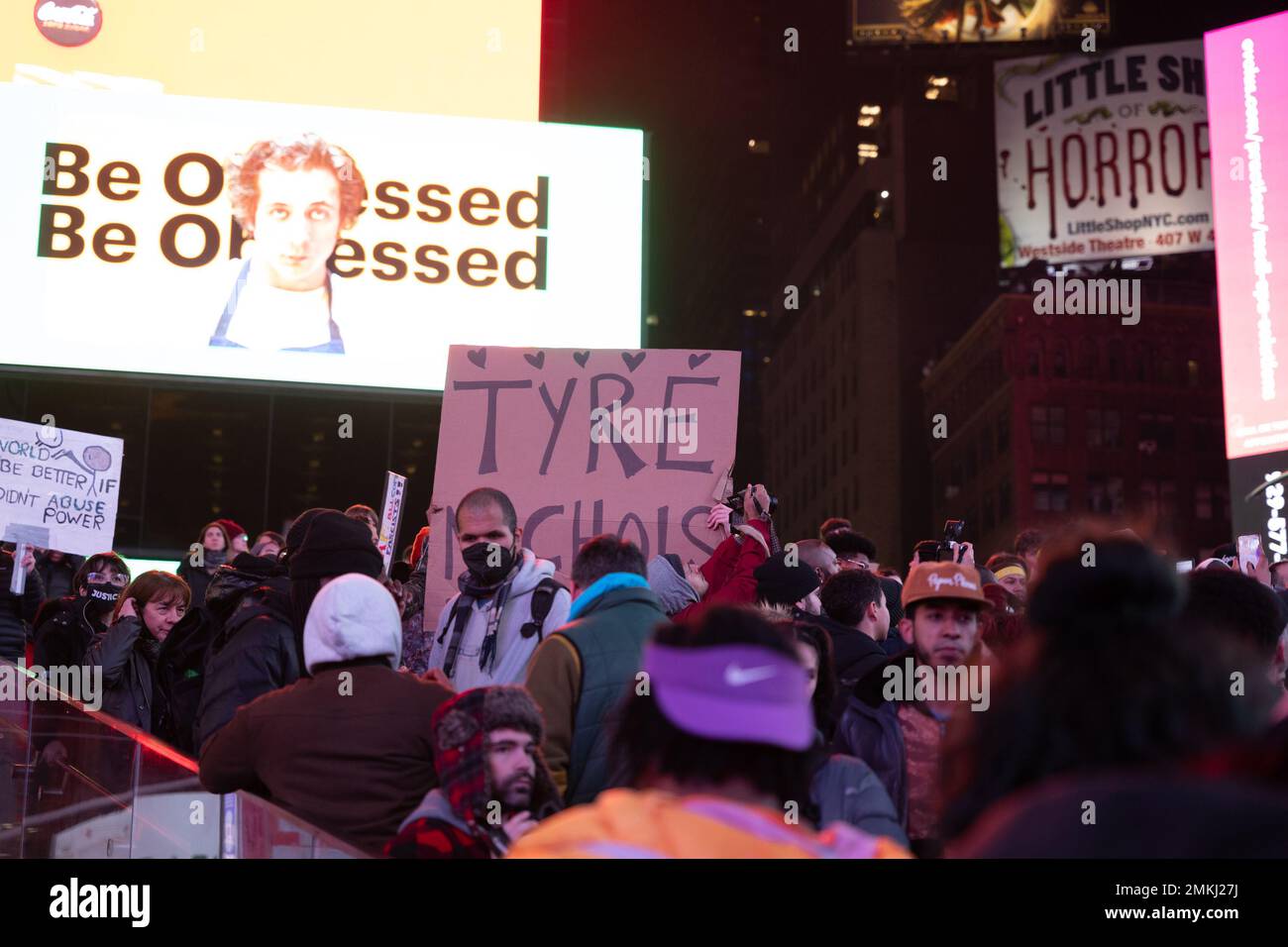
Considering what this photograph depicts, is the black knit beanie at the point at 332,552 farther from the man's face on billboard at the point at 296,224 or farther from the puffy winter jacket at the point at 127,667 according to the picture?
the man's face on billboard at the point at 296,224

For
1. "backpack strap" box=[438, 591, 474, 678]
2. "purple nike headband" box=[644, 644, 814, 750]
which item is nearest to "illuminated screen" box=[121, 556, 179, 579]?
"backpack strap" box=[438, 591, 474, 678]

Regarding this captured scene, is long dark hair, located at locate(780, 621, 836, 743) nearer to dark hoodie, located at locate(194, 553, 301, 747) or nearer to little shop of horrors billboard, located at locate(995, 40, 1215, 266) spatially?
dark hoodie, located at locate(194, 553, 301, 747)

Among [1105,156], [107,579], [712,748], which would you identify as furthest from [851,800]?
[1105,156]

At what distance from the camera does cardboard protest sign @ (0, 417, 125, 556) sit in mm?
10656

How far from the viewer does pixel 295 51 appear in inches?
696

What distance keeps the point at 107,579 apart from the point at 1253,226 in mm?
19110

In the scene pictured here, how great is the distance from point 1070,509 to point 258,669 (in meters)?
77.5

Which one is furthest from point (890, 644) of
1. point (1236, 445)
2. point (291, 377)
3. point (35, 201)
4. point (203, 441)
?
point (1236, 445)

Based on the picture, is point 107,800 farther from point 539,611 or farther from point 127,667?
point 127,667

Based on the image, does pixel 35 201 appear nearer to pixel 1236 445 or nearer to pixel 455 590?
pixel 455 590

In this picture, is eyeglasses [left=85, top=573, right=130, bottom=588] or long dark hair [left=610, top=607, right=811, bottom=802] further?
eyeglasses [left=85, top=573, right=130, bottom=588]

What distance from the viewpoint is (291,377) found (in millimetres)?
16906

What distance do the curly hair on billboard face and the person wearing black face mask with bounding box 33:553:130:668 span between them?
29.0ft

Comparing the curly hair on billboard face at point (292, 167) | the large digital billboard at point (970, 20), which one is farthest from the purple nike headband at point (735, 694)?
the large digital billboard at point (970, 20)
